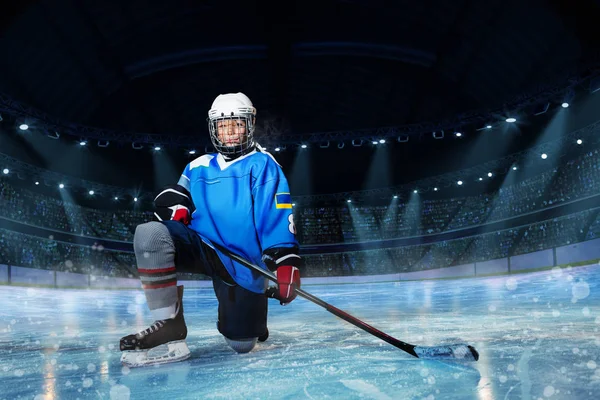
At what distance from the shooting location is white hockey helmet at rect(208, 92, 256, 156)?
2.31m

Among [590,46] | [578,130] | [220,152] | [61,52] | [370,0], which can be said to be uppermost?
[370,0]

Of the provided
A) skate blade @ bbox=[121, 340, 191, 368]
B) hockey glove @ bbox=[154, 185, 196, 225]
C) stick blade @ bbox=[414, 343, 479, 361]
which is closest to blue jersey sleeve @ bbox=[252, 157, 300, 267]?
hockey glove @ bbox=[154, 185, 196, 225]

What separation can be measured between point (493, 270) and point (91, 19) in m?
12.6

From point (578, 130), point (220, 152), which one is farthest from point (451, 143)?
point (220, 152)

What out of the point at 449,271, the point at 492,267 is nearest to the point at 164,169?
the point at 449,271

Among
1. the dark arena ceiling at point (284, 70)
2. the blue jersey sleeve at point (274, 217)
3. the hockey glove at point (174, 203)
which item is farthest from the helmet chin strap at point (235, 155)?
the dark arena ceiling at point (284, 70)

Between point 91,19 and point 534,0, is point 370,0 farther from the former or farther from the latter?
point 91,19

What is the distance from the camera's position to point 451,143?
53.0 feet

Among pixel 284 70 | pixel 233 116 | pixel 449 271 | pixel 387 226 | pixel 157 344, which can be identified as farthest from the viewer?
pixel 387 226

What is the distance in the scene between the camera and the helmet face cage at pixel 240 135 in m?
2.30

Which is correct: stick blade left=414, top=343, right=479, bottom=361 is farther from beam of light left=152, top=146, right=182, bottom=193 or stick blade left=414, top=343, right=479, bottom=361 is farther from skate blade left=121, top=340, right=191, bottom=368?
beam of light left=152, top=146, right=182, bottom=193

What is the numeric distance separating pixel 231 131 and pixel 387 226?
65.2 ft

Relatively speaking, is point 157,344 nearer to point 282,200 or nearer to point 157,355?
point 157,355

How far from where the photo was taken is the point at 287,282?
206 centimetres
